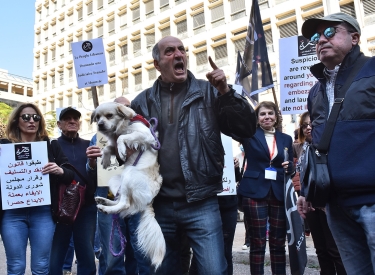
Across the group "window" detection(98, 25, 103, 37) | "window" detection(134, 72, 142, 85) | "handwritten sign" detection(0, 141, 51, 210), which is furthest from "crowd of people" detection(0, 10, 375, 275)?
"window" detection(98, 25, 103, 37)

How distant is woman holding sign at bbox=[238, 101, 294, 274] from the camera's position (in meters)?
3.81

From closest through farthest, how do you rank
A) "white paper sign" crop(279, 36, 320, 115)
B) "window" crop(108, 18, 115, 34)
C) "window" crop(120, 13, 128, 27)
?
"white paper sign" crop(279, 36, 320, 115) → "window" crop(120, 13, 128, 27) → "window" crop(108, 18, 115, 34)

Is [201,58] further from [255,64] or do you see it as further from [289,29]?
[255,64]

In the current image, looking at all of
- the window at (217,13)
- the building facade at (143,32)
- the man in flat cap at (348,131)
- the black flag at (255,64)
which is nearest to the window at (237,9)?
the building facade at (143,32)

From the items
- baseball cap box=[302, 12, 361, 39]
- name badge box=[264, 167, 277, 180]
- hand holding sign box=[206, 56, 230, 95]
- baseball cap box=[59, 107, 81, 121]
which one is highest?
baseball cap box=[302, 12, 361, 39]

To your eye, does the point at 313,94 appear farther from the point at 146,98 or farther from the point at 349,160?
the point at 146,98

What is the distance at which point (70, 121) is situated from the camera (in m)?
4.50

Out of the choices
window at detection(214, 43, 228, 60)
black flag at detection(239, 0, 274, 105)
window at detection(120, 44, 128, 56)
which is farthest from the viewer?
window at detection(120, 44, 128, 56)

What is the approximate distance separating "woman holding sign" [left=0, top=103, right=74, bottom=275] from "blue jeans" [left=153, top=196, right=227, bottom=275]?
1.70m

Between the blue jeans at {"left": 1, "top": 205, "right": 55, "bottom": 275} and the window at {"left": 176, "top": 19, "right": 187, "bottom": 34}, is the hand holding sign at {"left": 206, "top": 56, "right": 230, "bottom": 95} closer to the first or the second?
the blue jeans at {"left": 1, "top": 205, "right": 55, "bottom": 275}

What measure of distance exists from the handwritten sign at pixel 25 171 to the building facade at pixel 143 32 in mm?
15919

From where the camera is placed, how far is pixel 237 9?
25312 millimetres

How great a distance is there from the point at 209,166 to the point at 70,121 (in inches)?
110

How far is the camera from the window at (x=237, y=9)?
24.9 m
